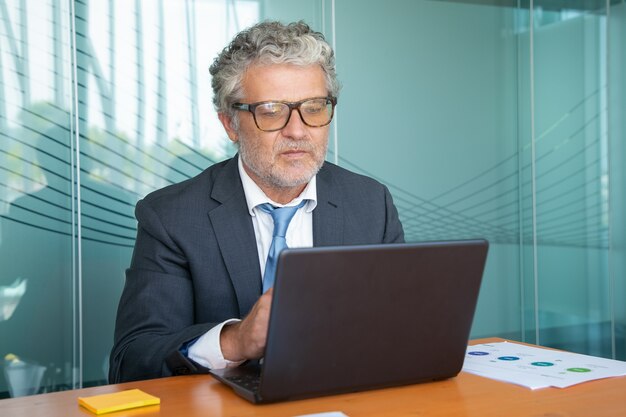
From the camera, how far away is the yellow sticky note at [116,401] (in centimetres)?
143

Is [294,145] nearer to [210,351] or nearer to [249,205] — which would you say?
[249,205]

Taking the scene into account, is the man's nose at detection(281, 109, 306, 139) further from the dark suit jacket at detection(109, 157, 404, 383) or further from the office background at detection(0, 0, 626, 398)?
the office background at detection(0, 0, 626, 398)

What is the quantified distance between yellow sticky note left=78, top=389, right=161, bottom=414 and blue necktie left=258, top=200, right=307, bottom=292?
0.71 m

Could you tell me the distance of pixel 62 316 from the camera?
3.62 metres

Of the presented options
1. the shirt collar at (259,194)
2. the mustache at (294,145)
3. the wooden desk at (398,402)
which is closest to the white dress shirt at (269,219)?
the shirt collar at (259,194)

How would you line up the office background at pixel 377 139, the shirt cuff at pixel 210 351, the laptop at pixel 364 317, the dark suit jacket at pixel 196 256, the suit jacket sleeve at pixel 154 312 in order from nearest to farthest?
the laptop at pixel 364 317 < the shirt cuff at pixel 210 351 < the suit jacket sleeve at pixel 154 312 < the dark suit jacket at pixel 196 256 < the office background at pixel 377 139

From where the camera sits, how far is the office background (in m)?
3.56

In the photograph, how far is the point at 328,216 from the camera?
2.41m

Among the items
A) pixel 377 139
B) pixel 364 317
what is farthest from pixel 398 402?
pixel 377 139

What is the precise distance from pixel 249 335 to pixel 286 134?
84 centimetres

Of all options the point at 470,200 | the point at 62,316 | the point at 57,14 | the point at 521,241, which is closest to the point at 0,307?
the point at 62,316

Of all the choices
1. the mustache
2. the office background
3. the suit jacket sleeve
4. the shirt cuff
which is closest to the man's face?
the mustache

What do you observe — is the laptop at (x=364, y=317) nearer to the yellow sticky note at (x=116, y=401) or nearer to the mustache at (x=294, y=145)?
the yellow sticky note at (x=116, y=401)

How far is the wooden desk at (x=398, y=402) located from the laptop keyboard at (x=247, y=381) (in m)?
0.02
